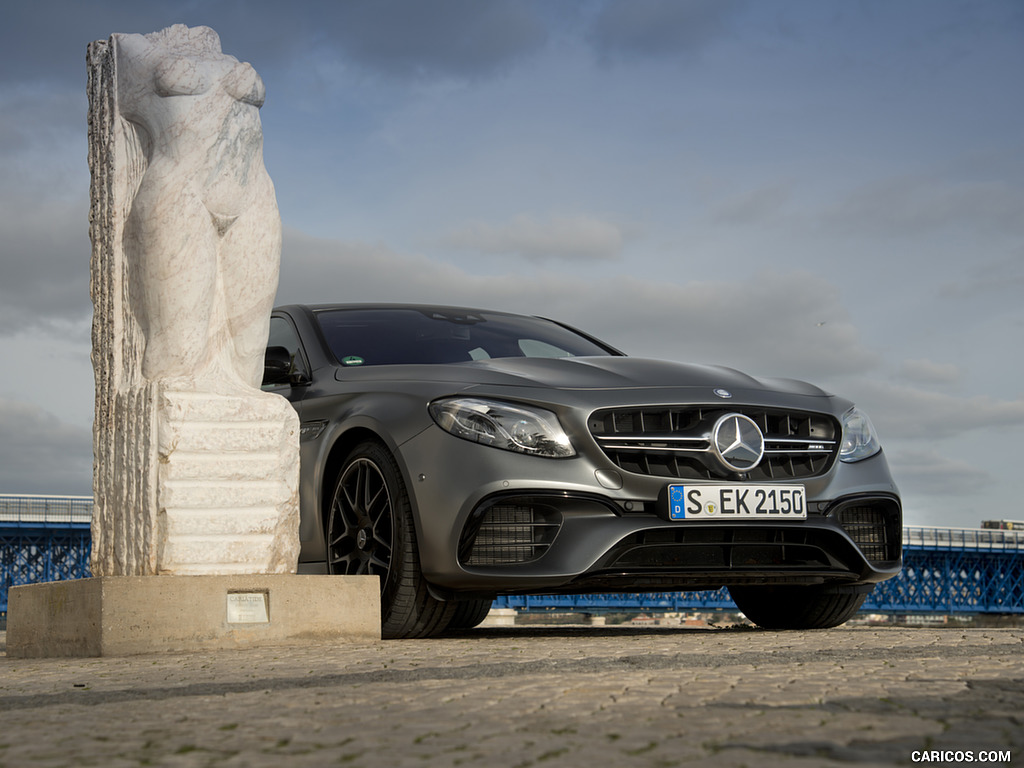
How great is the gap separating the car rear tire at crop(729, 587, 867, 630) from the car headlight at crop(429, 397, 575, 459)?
1792mm

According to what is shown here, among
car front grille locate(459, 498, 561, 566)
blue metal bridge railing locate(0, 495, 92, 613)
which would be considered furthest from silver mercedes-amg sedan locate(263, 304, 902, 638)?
blue metal bridge railing locate(0, 495, 92, 613)

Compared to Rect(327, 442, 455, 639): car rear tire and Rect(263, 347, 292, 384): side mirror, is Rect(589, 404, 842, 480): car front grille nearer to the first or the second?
Rect(327, 442, 455, 639): car rear tire

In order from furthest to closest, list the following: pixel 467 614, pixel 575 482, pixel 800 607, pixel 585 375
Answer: pixel 800 607, pixel 467 614, pixel 585 375, pixel 575 482

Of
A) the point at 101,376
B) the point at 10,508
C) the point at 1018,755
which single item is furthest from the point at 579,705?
the point at 10,508

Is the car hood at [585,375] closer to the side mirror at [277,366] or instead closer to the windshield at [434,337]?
the windshield at [434,337]

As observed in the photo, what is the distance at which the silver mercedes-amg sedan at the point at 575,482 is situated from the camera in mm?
5293

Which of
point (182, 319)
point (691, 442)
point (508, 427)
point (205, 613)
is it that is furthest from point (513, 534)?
point (182, 319)

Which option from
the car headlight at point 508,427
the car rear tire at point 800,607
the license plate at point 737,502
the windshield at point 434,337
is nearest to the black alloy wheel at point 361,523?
the car headlight at point 508,427

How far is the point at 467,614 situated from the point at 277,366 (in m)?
1.64

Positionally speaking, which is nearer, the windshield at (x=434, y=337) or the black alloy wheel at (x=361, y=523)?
the black alloy wheel at (x=361, y=523)

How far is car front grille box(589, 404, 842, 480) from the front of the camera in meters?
5.44

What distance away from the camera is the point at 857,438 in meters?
6.17

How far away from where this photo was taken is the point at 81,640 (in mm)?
5434

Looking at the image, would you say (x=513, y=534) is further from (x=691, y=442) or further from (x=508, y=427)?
(x=691, y=442)
